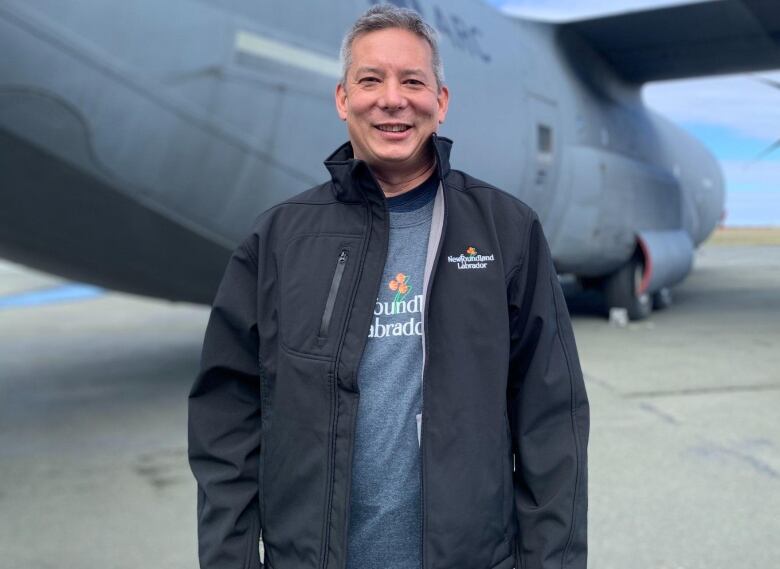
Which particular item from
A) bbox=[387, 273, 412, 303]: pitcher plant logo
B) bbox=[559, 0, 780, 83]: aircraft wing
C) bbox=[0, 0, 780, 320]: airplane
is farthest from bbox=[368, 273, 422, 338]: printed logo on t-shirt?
bbox=[559, 0, 780, 83]: aircraft wing

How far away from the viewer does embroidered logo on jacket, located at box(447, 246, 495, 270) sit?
56.9 inches

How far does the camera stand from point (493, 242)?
57.8 inches

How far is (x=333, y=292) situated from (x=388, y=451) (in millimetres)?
318

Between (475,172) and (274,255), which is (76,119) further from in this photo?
(475,172)

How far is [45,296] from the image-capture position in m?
13.7

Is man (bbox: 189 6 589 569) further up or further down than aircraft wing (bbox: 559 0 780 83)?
further down

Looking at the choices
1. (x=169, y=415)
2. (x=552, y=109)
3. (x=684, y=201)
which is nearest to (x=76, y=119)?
(x=169, y=415)

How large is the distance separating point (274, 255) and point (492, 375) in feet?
1.60

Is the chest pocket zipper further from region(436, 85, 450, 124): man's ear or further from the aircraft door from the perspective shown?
the aircraft door

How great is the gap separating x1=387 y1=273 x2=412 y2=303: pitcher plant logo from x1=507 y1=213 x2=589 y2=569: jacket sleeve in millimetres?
206

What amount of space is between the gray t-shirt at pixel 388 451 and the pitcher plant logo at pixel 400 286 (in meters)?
0.03

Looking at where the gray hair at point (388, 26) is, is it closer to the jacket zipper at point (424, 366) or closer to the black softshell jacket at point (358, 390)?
the black softshell jacket at point (358, 390)

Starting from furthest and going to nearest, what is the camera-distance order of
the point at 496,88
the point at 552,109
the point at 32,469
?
the point at 552,109
the point at 496,88
the point at 32,469

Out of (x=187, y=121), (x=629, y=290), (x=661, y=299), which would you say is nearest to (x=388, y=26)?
(x=187, y=121)
